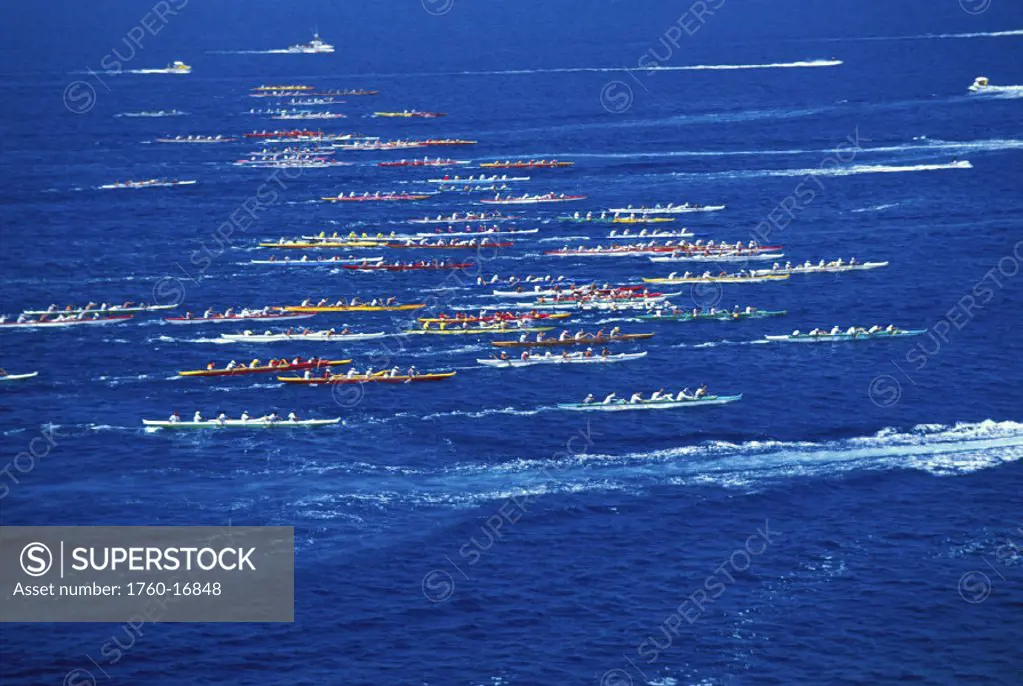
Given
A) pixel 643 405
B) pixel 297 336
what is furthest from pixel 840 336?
pixel 297 336

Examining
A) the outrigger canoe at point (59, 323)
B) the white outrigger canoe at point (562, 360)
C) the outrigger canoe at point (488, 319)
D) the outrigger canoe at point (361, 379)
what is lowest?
the outrigger canoe at point (361, 379)

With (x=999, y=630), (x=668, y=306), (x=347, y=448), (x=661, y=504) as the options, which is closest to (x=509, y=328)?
(x=668, y=306)

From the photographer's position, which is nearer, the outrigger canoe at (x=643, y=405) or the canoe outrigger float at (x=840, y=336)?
the outrigger canoe at (x=643, y=405)

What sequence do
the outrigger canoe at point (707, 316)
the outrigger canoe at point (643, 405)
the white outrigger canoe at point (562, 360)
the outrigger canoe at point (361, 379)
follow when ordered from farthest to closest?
the outrigger canoe at point (707, 316) → the white outrigger canoe at point (562, 360) → the outrigger canoe at point (361, 379) → the outrigger canoe at point (643, 405)

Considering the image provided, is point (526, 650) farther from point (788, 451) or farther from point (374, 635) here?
point (788, 451)

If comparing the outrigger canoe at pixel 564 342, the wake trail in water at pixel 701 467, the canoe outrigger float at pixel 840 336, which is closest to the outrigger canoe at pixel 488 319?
the outrigger canoe at pixel 564 342

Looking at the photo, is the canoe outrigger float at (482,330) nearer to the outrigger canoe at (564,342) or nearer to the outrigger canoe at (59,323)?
the outrigger canoe at (564,342)

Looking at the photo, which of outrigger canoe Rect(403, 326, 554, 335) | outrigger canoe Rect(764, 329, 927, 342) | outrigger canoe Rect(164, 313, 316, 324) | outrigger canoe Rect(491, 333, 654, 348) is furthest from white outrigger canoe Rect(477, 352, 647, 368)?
outrigger canoe Rect(164, 313, 316, 324)

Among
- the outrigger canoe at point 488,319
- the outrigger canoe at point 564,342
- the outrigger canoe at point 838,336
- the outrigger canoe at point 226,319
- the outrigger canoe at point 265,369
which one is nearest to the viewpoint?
the outrigger canoe at point 265,369
